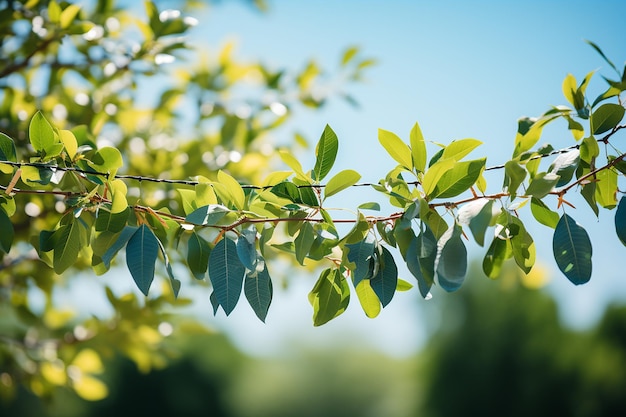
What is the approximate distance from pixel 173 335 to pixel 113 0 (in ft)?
3.45

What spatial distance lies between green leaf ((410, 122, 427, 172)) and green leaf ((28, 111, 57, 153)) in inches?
20.0

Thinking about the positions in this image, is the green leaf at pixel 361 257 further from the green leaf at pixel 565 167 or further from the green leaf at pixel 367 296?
the green leaf at pixel 565 167

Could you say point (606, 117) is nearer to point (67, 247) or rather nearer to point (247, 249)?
point (247, 249)

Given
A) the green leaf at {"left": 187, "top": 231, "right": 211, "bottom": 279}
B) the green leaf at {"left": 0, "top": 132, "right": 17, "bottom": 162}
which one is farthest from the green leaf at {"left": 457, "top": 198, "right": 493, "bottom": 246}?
the green leaf at {"left": 0, "top": 132, "right": 17, "bottom": 162}

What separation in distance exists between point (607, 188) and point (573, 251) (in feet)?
0.52

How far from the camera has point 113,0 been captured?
1725 millimetres

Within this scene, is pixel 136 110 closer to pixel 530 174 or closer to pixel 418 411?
pixel 530 174

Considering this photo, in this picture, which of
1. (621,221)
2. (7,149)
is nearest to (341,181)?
(621,221)

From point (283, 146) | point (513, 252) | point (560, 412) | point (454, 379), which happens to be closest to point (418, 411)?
point (454, 379)

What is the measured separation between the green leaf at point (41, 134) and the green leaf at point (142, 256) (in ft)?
0.66

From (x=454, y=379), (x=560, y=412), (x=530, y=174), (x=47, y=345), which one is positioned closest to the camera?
(x=530, y=174)

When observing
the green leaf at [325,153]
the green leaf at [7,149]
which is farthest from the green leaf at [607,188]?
the green leaf at [7,149]

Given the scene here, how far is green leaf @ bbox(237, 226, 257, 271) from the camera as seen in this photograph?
73 cm

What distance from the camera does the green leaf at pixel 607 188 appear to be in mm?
835
